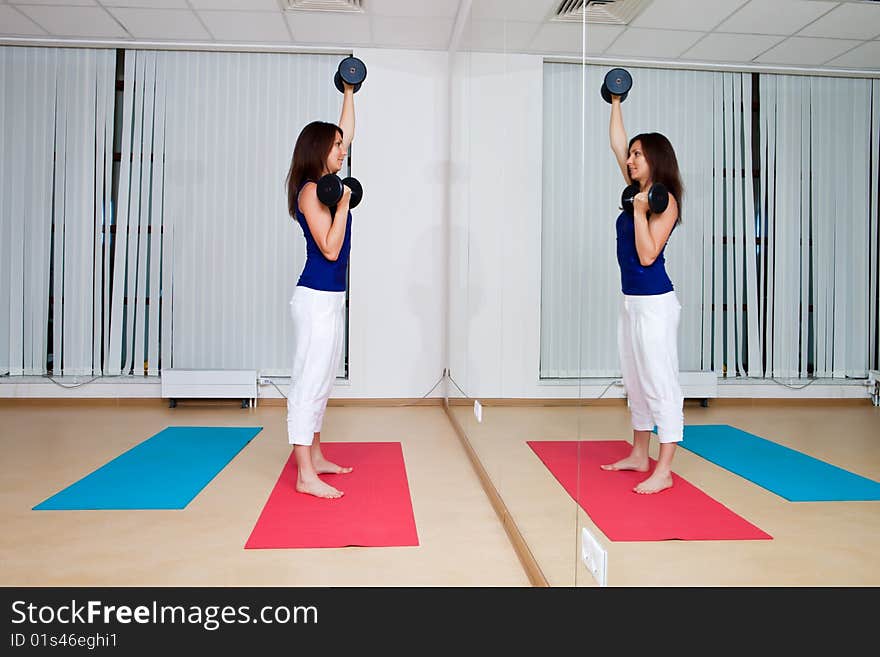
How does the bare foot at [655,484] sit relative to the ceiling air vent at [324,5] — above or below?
below

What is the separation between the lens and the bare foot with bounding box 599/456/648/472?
3.90ft

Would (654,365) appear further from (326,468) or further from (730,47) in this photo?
(326,468)

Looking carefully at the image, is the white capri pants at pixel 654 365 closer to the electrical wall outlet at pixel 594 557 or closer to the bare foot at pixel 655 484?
the bare foot at pixel 655 484

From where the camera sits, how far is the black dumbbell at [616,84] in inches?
48.4

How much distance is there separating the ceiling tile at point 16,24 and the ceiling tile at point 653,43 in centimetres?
507

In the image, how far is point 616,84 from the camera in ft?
4.23

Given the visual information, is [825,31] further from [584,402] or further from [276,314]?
[276,314]

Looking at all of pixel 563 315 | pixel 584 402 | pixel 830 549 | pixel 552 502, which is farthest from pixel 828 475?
pixel 552 502

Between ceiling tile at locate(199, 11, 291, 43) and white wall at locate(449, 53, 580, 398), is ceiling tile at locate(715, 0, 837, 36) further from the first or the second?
ceiling tile at locate(199, 11, 291, 43)

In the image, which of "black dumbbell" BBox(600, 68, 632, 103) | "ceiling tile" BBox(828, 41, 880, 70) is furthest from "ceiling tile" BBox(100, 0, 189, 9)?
"ceiling tile" BBox(828, 41, 880, 70)

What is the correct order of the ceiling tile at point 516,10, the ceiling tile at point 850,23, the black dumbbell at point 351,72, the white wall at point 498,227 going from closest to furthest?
the ceiling tile at point 850,23 → the ceiling tile at point 516,10 → the white wall at point 498,227 → the black dumbbell at point 351,72

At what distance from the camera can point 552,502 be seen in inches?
77.7

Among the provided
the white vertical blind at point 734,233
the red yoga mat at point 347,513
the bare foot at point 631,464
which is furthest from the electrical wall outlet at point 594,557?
the red yoga mat at point 347,513

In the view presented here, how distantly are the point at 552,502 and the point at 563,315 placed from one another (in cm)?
62
